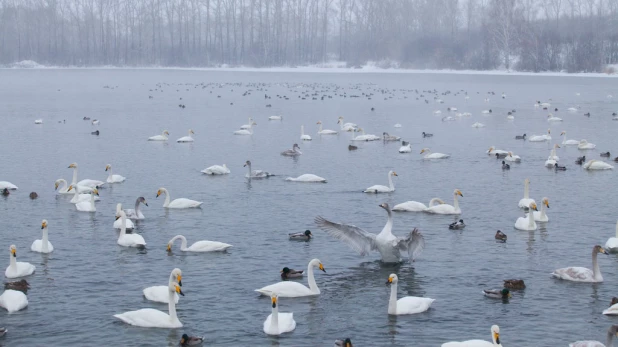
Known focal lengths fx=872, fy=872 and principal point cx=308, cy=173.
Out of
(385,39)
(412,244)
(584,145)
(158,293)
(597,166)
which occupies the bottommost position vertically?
(158,293)

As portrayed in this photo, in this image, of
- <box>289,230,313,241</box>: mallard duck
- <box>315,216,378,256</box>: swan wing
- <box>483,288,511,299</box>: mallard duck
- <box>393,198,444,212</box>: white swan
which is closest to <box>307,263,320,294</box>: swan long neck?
<box>315,216,378,256</box>: swan wing

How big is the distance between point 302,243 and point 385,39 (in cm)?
12947

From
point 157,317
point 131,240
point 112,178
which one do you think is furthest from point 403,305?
point 112,178

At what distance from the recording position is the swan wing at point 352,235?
1645 centimetres

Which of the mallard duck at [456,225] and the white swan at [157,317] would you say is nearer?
the white swan at [157,317]

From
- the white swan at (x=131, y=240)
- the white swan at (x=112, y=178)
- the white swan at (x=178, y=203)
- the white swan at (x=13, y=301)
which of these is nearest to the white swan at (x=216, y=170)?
the white swan at (x=112, y=178)

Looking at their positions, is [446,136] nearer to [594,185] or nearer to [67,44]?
[594,185]

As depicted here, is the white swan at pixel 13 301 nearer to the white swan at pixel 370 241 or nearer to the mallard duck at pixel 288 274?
the mallard duck at pixel 288 274

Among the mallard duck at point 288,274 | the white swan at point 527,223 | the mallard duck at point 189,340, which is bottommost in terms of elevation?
the mallard duck at point 189,340

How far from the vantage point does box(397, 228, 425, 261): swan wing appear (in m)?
15.8

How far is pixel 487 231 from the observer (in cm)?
1931

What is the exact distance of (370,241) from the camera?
54.4 feet

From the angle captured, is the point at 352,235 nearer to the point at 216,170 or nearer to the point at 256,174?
the point at 256,174

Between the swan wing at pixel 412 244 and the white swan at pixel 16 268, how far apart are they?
22.1 ft
